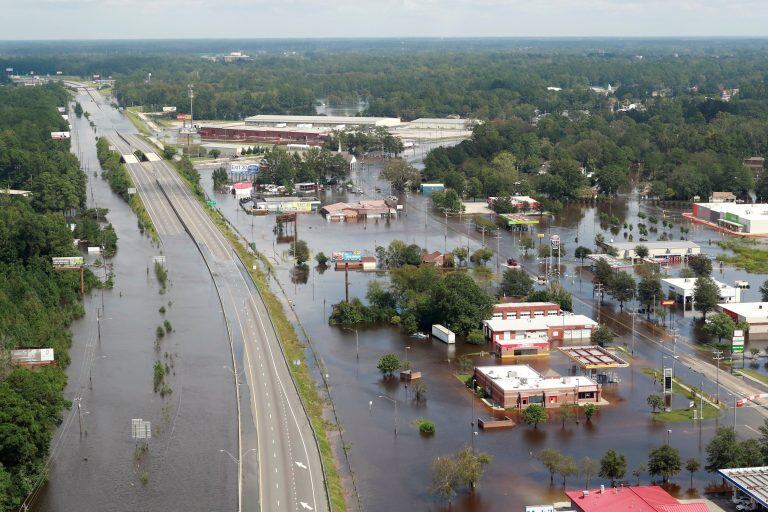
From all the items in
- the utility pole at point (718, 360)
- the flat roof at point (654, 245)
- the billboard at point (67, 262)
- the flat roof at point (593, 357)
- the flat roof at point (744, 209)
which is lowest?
the utility pole at point (718, 360)

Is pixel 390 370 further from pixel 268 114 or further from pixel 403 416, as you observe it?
pixel 268 114

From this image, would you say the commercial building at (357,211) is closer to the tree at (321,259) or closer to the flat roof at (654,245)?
the tree at (321,259)

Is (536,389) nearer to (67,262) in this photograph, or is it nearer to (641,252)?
(641,252)

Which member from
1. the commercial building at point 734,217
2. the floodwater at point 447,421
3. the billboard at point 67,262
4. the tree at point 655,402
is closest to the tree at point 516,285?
the floodwater at point 447,421

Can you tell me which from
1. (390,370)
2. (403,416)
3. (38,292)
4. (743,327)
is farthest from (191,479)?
(743,327)

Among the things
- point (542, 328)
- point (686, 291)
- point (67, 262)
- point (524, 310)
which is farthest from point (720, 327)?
point (67, 262)
